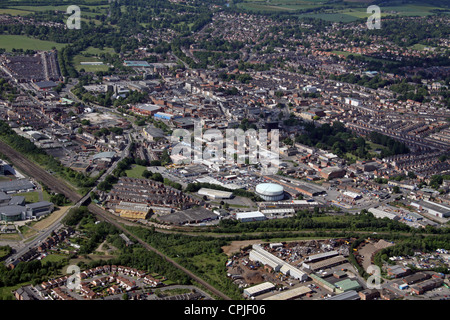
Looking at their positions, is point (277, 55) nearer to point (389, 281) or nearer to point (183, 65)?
point (183, 65)

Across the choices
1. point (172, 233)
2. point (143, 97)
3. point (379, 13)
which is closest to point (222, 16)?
point (379, 13)

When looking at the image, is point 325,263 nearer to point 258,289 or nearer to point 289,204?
point 258,289

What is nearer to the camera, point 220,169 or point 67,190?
point 67,190

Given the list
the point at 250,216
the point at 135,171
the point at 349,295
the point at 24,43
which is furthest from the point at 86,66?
the point at 349,295

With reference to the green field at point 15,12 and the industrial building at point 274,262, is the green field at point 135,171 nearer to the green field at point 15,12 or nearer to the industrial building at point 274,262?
the industrial building at point 274,262

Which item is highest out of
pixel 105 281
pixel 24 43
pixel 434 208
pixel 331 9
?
pixel 331 9

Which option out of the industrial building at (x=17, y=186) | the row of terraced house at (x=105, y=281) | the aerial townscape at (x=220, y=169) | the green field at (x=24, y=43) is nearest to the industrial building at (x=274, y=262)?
the aerial townscape at (x=220, y=169)

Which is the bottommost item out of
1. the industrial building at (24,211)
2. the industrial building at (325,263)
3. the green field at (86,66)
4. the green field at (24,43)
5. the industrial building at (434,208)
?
the industrial building at (434,208)
